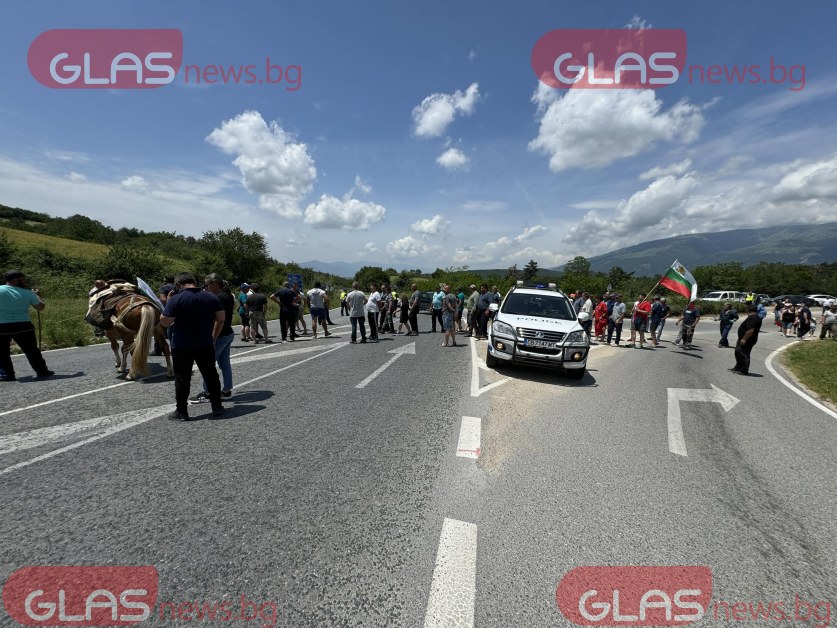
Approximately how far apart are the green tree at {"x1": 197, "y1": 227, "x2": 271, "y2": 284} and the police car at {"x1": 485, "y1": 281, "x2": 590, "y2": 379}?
200ft

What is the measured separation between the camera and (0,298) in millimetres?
6148

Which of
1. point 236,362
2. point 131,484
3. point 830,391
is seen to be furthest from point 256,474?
point 830,391

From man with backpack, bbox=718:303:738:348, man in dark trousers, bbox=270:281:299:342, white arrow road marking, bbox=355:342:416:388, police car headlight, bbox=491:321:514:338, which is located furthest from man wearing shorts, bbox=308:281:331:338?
man with backpack, bbox=718:303:738:348

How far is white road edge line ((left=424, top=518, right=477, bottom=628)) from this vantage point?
6.24 ft

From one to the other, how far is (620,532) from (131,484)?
4.04 metres

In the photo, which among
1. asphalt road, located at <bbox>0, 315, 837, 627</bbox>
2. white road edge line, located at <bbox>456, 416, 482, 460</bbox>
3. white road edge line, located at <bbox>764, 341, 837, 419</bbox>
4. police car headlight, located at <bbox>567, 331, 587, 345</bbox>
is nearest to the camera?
asphalt road, located at <bbox>0, 315, 837, 627</bbox>

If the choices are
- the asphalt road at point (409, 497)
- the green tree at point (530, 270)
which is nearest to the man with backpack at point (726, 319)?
the asphalt road at point (409, 497)

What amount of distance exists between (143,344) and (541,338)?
7.19m

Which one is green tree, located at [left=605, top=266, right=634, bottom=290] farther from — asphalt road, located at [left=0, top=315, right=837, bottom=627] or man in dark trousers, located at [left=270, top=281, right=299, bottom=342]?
asphalt road, located at [left=0, top=315, right=837, bottom=627]

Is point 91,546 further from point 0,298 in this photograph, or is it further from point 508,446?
point 0,298

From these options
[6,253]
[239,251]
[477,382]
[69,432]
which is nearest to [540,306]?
[477,382]

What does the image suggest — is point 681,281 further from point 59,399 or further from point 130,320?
point 59,399

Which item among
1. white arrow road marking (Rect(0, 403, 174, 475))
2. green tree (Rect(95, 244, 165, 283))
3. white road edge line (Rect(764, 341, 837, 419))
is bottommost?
white road edge line (Rect(764, 341, 837, 419))

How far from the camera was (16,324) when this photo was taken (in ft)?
20.6
